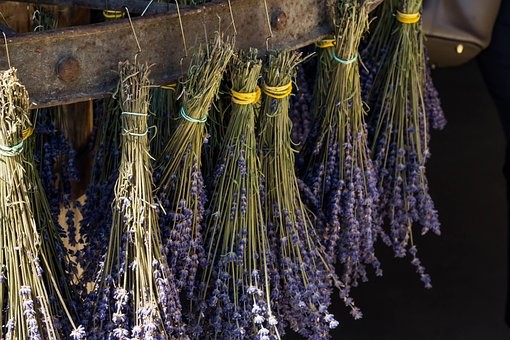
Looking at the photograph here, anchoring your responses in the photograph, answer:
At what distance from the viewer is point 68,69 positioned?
52.2 inches

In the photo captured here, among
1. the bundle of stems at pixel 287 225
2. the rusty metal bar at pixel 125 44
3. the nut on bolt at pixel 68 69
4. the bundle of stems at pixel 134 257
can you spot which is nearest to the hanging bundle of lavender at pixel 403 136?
the bundle of stems at pixel 287 225

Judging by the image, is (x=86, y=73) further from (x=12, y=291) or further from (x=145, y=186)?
(x=12, y=291)

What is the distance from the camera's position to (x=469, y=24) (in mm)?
2453

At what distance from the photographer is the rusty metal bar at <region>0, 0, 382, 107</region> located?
1.31m

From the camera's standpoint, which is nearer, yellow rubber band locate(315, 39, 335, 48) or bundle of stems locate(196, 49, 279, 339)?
bundle of stems locate(196, 49, 279, 339)

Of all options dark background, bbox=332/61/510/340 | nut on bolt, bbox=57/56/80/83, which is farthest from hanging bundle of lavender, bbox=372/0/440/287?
dark background, bbox=332/61/510/340

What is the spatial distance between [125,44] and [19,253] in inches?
14.4

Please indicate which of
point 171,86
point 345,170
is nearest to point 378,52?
point 345,170

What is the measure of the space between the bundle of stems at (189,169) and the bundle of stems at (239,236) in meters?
0.04

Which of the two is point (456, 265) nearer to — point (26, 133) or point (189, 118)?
point (189, 118)

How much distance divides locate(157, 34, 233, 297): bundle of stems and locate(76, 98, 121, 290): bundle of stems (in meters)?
0.10

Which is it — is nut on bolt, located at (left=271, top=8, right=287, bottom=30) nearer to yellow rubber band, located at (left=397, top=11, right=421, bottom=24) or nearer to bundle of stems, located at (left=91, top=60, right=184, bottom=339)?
bundle of stems, located at (left=91, top=60, right=184, bottom=339)

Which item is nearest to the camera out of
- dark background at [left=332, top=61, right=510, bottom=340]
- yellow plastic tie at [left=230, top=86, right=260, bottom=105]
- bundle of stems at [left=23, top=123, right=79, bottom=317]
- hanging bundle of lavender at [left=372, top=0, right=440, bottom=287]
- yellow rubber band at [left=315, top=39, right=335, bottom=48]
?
bundle of stems at [left=23, top=123, right=79, bottom=317]

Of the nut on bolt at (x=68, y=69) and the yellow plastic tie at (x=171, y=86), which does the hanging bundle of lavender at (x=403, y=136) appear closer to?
the yellow plastic tie at (x=171, y=86)
